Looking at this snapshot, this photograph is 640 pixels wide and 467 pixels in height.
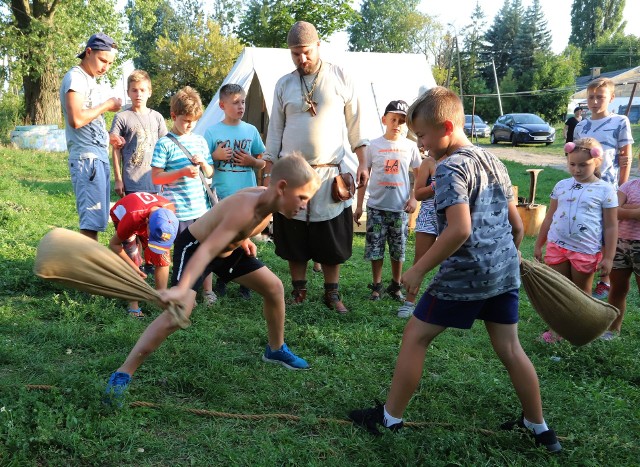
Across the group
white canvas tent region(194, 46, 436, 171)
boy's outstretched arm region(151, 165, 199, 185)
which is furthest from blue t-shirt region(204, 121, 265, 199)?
white canvas tent region(194, 46, 436, 171)

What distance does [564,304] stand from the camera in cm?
319

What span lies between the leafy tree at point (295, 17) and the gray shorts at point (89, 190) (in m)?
22.1

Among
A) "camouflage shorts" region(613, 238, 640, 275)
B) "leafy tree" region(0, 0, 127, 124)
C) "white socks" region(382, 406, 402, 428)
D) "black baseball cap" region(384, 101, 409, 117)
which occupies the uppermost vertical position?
"leafy tree" region(0, 0, 127, 124)

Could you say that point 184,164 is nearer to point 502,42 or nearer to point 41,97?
point 41,97

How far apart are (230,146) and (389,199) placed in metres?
1.54

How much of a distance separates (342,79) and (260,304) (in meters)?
2.10

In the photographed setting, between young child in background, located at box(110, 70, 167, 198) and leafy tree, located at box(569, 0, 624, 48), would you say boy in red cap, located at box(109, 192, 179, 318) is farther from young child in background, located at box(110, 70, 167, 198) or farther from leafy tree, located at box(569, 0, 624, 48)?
leafy tree, located at box(569, 0, 624, 48)

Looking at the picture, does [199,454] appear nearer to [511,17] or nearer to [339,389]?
[339,389]

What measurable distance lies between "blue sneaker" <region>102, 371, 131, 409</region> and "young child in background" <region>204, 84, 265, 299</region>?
6.86ft

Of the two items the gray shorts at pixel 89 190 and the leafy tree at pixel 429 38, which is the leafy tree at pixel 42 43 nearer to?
the gray shorts at pixel 89 190

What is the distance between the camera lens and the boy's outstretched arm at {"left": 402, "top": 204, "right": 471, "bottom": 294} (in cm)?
251

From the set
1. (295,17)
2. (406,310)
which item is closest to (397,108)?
(406,310)

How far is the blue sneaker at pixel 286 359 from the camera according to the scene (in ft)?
12.4

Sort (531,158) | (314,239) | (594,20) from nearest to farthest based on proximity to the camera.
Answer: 1. (314,239)
2. (531,158)
3. (594,20)
